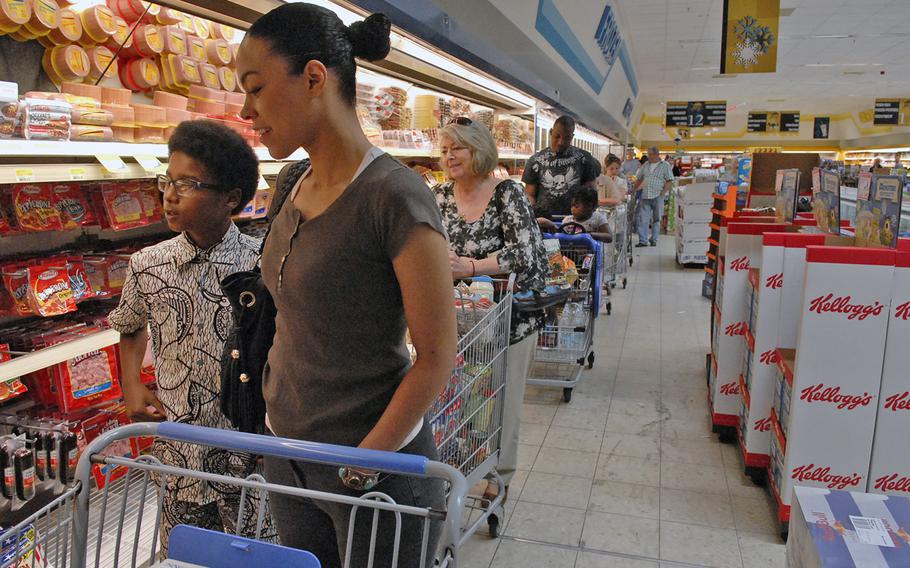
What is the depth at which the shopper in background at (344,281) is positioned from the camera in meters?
1.19

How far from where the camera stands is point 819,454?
2.87 metres

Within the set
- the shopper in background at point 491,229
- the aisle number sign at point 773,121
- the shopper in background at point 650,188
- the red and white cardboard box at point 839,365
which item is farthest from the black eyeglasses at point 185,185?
the aisle number sign at point 773,121

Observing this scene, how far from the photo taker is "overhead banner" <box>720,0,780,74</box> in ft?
27.0

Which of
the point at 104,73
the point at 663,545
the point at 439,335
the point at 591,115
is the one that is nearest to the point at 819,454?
the point at 663,545

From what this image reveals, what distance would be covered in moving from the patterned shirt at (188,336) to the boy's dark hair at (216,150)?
194 mm

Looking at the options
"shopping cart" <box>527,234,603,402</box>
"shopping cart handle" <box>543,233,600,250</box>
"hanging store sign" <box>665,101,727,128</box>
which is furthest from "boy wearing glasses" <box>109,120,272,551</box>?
"hanging store sign" <box>665,101,727,128</box>

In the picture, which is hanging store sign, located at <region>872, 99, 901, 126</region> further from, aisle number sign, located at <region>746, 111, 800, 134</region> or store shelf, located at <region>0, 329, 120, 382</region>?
store shelf, located at <region>0, 329, 120, 382</region>

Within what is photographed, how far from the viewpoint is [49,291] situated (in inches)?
92.0

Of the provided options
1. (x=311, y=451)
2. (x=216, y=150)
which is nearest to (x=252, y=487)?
(x=311, y=451)

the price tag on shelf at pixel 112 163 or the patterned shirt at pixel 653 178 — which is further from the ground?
the price tag on shelf at pixel 112 163

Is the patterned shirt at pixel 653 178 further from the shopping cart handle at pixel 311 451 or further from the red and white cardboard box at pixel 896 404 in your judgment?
the shopping cart handle at pixel 311 451

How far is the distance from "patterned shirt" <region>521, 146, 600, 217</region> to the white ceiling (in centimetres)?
619

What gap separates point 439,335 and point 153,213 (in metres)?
1.91

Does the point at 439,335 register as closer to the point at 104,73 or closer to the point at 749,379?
the point at 104,73
